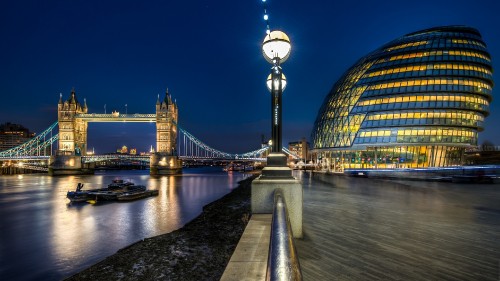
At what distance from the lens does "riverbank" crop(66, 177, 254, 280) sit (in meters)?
10.8

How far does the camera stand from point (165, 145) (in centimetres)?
11444

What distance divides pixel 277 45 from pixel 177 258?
29.8 ft

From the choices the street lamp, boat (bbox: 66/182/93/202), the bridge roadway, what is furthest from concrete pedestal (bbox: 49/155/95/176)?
the street lamp

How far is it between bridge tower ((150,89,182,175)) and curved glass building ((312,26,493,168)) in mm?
61829

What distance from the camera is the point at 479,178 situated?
2673cm

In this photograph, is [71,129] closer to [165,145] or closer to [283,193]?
[165,145]

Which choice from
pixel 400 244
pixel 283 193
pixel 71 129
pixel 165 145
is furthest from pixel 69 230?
pixel 71 129

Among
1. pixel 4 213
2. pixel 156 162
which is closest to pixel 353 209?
pixel 4 213

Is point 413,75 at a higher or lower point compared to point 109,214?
higher

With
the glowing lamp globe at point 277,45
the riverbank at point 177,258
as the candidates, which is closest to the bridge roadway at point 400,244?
the riverbank at point 177,258

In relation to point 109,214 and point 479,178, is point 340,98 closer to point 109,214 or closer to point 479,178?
point 479,178

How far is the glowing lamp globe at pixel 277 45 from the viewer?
799 centimetres

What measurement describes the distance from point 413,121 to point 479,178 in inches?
1548

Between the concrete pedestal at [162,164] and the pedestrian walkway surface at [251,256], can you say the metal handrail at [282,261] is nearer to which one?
the pedestrian walkway surface at [251,256]
